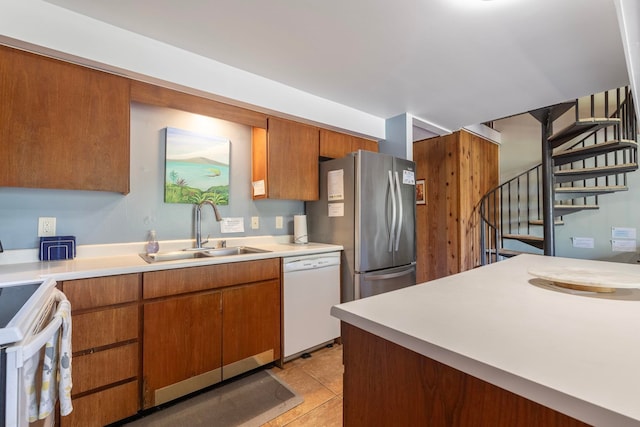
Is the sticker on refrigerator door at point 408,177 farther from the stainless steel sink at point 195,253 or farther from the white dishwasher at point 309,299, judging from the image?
the stainless steel sink at point 195,253

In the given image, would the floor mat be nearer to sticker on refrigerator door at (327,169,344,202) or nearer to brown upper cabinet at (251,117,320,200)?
brown upper cabinet at (251,117,320,200)

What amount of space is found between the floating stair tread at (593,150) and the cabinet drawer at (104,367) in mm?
4003

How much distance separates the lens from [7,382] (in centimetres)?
74

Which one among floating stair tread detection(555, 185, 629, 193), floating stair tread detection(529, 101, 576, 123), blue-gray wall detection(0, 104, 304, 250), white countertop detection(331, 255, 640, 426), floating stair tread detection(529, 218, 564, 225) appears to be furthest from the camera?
floating stair tread detection(529, 218, 564, 225)

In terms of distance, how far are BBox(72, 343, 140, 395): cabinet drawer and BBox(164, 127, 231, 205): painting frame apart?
1089mm

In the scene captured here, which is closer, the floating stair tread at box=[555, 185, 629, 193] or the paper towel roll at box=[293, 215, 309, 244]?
the paper towel roll at box=[293, 215, 309, 244]

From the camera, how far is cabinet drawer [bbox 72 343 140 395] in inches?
54.2

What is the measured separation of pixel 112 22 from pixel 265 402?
2479mm

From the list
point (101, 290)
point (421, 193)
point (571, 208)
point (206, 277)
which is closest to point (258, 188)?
point (206, 277)

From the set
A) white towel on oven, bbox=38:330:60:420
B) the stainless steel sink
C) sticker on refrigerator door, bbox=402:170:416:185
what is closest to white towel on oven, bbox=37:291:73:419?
white towel on oven, bbox=38:330:60:420

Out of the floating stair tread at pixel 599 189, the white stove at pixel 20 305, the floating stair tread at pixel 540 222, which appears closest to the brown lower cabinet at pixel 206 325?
the white stove at pixel 20 305

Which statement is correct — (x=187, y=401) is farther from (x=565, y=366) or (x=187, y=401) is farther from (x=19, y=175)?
(x=565, y=366)

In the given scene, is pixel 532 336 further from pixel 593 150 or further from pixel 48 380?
pixel 593 150

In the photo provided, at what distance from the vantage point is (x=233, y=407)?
5.50ft
